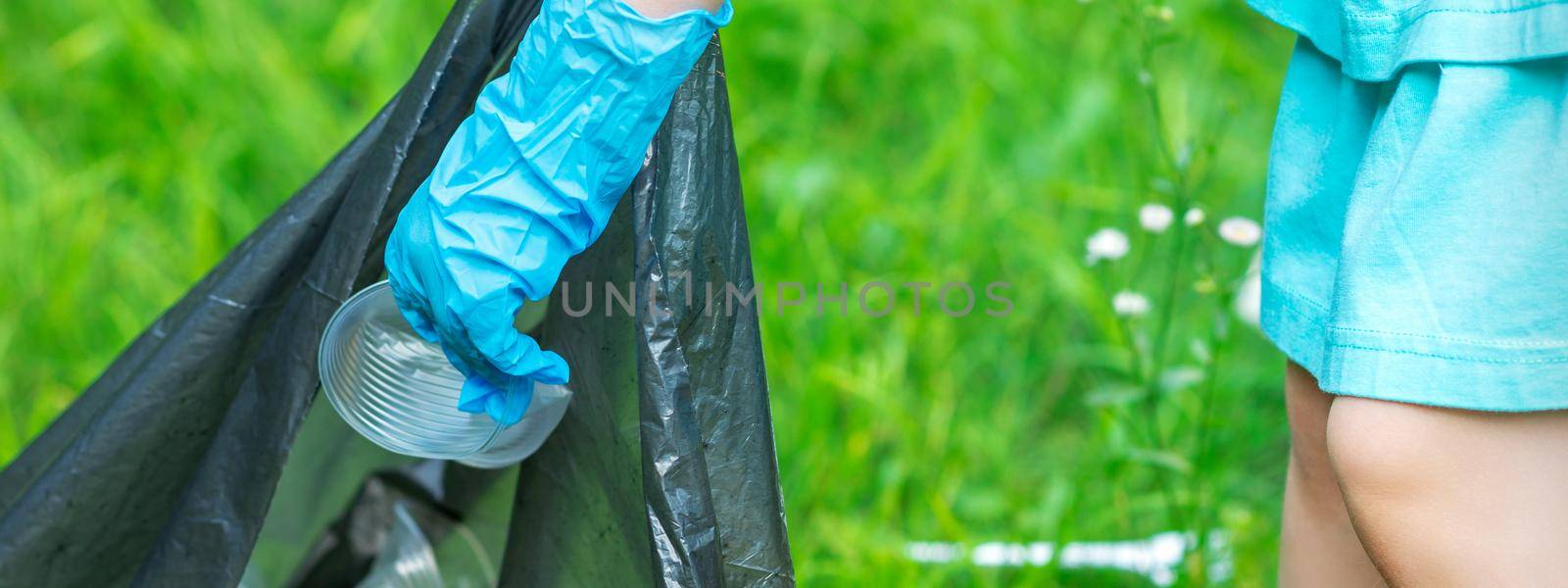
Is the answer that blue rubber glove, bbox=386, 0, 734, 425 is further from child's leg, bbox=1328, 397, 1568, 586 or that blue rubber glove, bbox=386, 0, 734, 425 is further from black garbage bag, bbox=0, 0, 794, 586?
child's leg, bbox=1328, 397, 1568, 586

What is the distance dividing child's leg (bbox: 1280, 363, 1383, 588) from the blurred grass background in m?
0.31

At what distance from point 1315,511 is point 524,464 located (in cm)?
73

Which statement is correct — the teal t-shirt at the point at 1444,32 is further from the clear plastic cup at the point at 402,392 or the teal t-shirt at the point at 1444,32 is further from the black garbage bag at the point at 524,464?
the clear plastic cup at the point at 402,392

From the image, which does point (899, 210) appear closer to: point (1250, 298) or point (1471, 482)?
point (1250, 298)

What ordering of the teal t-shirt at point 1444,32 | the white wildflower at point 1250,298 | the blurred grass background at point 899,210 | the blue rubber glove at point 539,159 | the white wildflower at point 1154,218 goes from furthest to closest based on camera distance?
the white wildflower at point 1250,298
the blurred grass background at point 899,210
the white wildflower at point 1154,218
the blue rubber glove at point 539,159
the teal t-shirt at point 1444,32

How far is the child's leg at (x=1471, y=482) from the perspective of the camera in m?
0.83

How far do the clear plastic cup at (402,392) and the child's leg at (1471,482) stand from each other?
673 millimetres

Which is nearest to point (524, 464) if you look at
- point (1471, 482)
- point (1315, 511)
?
point (1315, 511)

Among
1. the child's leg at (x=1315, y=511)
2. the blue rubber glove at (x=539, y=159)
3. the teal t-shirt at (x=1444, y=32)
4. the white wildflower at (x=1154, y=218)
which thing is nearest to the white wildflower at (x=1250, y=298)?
the white wildflower at (x=1154, y=218)

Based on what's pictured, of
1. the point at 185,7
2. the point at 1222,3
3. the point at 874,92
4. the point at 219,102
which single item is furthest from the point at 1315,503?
the point at 185,7

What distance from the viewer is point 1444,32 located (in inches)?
31.5

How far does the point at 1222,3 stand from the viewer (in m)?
2.86

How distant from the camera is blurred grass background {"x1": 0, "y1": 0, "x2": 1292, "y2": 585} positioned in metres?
1.76

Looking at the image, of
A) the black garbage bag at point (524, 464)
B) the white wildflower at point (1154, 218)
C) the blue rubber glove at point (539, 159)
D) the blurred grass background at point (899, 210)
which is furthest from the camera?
the blurred grass background at point (899, 210)
